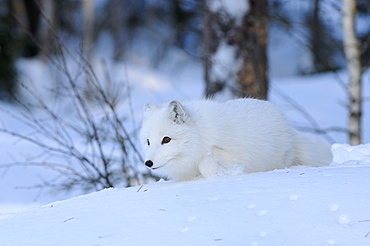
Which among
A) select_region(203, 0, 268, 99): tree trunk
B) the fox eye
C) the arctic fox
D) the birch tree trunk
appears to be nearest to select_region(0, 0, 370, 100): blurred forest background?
the birch tree trunk

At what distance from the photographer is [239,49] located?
7020 millimetres

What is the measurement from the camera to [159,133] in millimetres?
3928

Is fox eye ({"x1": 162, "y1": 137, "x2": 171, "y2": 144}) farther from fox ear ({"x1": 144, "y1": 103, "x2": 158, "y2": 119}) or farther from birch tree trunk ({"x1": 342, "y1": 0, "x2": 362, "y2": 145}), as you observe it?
birch tree trunk ({"x1": 342, "y1": 0, "x2": 362, "y2": 145})

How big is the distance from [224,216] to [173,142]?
3.68 ft

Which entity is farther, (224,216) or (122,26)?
(122,26)

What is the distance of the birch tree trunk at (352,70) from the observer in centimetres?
855

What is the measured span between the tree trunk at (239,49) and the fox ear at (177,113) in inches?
120

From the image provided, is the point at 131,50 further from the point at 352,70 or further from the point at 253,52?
the point at 253,52

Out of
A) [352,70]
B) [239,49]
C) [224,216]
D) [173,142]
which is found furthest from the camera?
[352,70]

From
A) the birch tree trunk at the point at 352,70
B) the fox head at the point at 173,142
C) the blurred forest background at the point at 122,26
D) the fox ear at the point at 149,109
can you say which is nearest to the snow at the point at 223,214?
the fox head at the point at 173,142

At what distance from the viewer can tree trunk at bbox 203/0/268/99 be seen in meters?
7.01

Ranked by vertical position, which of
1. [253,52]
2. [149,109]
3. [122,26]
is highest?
[149,109]

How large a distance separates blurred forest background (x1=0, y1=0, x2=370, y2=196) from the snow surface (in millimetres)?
2377

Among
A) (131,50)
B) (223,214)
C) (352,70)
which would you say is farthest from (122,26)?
(223,214)
